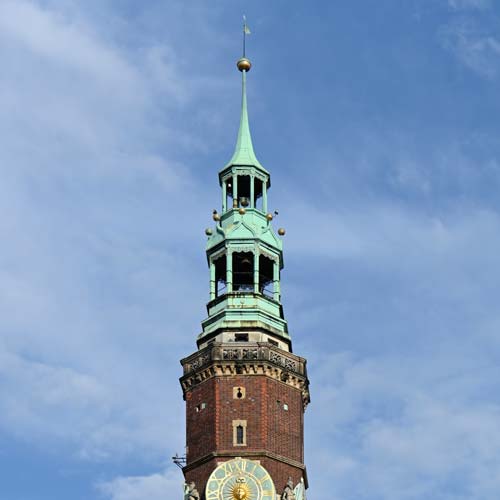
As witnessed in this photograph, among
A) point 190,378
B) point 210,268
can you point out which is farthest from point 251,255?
point 190,378

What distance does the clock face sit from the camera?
9331 centimetres

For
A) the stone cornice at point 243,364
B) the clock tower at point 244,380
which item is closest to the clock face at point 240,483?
the clock tower at point 244,380

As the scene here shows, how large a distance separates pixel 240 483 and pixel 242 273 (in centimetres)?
1651

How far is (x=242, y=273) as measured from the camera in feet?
345

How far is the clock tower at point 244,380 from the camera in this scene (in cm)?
9438

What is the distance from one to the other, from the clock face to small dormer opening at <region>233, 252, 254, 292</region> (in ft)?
47.4

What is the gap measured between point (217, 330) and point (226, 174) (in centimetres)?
1242

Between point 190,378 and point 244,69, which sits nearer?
point 190,378

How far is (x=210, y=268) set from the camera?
342 feet

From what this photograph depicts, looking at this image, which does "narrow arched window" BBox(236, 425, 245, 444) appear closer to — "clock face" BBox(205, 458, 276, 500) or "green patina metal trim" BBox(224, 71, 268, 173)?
"clock face" BBox(205, 458, 276, 500)

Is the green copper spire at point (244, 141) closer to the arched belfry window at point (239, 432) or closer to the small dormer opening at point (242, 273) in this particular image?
the small dormer opening at point (242, 273)

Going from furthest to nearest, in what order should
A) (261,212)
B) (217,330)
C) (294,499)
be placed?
(261,212)
(217,330)
(294,499)

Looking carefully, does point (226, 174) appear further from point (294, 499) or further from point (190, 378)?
point (294, 499)

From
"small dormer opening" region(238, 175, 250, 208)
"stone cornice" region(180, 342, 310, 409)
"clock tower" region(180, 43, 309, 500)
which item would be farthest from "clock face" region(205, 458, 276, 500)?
"small dormer opening" region(238, 175, 250, 208)
